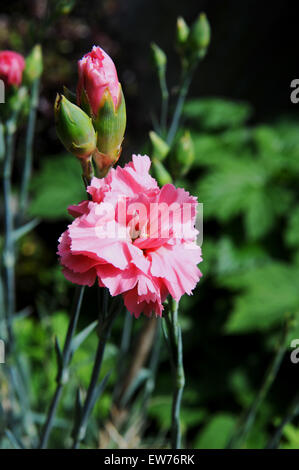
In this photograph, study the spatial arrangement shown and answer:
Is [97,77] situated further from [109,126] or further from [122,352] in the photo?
[122,352]

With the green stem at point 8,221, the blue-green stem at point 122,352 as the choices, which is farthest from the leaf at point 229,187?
the green stem at point 8,221

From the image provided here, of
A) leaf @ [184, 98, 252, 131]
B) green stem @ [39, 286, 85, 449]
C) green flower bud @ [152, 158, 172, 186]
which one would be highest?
leaf @ [184, 98, 252, 131]

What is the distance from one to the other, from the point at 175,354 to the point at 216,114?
1.09 m

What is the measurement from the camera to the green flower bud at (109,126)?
30 centimetres

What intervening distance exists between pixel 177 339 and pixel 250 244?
83cm

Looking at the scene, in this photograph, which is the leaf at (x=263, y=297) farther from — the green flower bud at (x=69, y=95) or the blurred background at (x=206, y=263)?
the green flower bud at (x=69, y=95)

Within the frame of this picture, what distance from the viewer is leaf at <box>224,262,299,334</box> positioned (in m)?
0.94

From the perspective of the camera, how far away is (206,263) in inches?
42.4

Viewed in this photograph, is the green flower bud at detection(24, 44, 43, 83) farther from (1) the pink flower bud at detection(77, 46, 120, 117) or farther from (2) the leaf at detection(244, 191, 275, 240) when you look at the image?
(2) the leaf at detection(244, 191, 275, 240)

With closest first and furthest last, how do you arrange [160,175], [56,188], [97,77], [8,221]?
1. [97,77]
2. [160,175]
3. [8,221]
4. [56,188]

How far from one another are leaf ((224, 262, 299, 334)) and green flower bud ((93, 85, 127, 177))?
69cm

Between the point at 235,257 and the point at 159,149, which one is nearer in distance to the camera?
the point at 159,149

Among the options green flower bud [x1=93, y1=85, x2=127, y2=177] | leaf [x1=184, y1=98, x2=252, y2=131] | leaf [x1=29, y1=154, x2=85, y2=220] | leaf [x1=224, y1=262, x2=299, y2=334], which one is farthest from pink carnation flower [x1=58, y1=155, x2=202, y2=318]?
leaf [x1=184, y1=98, x2=252, y2=131]

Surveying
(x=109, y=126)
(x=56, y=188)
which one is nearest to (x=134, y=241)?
(x=109, y=126)
